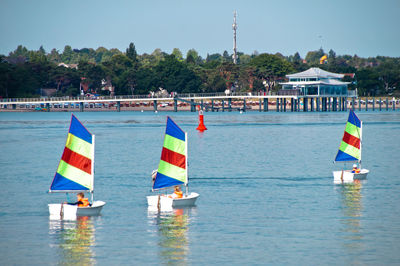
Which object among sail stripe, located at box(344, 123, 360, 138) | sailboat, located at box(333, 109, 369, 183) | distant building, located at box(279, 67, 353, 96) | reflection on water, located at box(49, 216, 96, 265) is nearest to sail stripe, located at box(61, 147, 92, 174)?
reflection on water, located at box(49, 216, 96, 265)

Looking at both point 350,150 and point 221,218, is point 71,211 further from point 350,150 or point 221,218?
point 350,150

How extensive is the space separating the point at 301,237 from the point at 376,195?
41.6 feet

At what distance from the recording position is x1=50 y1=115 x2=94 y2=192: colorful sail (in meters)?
33.2

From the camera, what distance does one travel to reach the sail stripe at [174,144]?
116ft

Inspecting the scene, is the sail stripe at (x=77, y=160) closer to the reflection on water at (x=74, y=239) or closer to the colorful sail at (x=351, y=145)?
the reflection on water at (x=74, y=239)

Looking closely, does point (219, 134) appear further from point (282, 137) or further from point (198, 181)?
point (198, 181)

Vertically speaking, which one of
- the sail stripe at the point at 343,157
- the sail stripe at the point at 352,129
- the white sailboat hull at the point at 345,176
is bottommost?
the white sailboat hull at the point at 345,176

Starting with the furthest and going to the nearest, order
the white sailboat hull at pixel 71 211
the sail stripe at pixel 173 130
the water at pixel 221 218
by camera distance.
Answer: the sail stripe at pixel 173 130, the white sailboat hull at pixel 71 211, the water at pixel 221 218

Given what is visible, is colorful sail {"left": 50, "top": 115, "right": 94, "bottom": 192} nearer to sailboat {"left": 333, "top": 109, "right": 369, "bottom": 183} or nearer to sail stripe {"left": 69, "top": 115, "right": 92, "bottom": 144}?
sail stripe {"left": 69, "top": 115, "right": 92, "bottom": 144}

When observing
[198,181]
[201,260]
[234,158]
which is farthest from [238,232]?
[234,158]

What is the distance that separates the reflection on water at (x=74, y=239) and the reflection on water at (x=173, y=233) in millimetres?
2970

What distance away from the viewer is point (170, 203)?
35.5 meters

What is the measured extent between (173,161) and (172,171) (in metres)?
0.53

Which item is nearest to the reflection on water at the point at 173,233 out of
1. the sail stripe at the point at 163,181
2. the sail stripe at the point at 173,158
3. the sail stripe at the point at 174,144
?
the sail stripe at the point at 163,181
